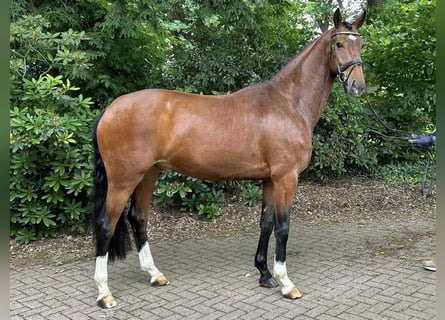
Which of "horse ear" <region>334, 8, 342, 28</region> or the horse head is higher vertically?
"horse ear" <region>334, 8, 342, 28</region>

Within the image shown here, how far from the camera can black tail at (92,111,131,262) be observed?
136 inches

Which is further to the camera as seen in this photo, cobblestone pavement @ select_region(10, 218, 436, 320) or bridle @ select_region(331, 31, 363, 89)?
bridle @ select_region(331, 31, 363, 89)

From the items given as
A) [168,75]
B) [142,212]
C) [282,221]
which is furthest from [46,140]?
[282,221]

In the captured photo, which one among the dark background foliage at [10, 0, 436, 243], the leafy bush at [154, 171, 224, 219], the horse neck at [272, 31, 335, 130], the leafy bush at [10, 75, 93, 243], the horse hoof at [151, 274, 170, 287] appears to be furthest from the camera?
the leafy bush at [154, 171, 224, 219]

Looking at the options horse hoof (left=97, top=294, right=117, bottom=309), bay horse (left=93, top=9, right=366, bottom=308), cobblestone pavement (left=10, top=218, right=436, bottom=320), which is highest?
bay horse (left=93, top=9, right=366, bottom=308)

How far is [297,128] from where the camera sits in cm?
358

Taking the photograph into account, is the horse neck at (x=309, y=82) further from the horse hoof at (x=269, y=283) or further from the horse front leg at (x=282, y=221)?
the horse hoof at (x=269, y=283)

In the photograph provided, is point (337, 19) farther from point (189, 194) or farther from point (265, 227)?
point (189, 194)

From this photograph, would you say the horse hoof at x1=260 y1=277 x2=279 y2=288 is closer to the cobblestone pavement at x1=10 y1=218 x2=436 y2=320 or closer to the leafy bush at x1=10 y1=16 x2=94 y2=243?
the cobblestone pavement at x1=10 y1=218 x2=436 y2=320

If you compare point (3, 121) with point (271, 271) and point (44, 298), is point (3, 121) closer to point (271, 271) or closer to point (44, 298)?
point (44, 298)

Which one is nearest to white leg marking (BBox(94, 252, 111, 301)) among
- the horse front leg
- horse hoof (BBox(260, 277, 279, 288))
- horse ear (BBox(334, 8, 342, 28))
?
horse hoof (BBox(260, 277, 279, 288))

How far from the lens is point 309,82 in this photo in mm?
3682

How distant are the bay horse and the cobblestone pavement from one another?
0.72 feet

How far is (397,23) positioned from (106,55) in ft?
16.0
